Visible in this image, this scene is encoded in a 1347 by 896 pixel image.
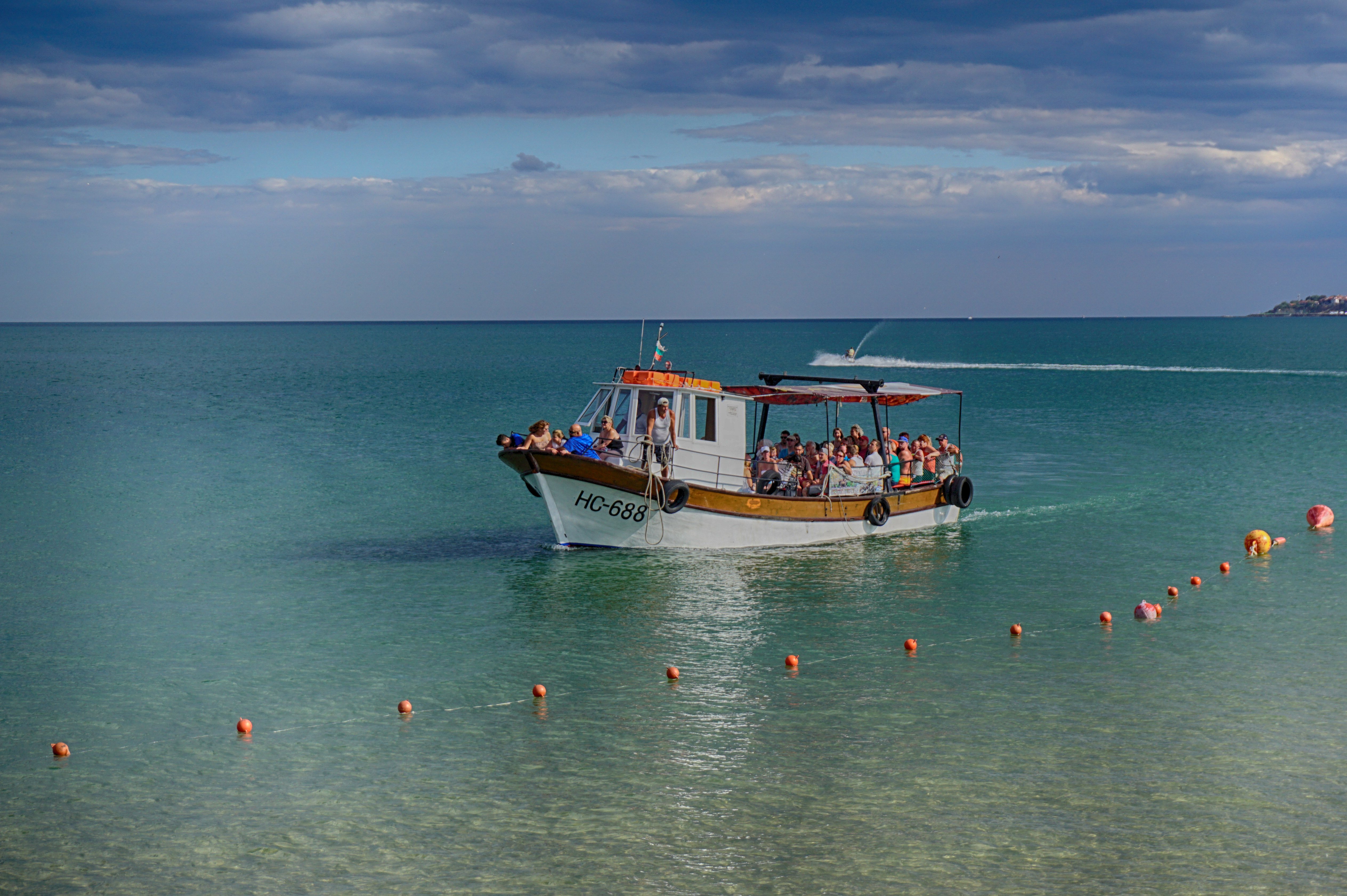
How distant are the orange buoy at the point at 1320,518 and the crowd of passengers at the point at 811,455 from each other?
348 inches

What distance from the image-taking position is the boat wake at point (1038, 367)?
355 feet

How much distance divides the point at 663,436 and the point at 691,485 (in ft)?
4.08

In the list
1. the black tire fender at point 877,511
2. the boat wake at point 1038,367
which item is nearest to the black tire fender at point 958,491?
the black tire fender at point 877,511

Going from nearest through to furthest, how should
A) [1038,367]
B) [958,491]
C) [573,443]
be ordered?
[573,443], [958,491], [1038,367]

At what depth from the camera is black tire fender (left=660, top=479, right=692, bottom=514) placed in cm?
2602

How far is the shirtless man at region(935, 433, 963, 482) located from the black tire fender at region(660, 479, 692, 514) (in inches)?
336

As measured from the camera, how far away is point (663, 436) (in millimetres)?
26641

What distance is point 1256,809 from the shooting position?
43.5 feet

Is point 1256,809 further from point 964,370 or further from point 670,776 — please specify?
point 964,370

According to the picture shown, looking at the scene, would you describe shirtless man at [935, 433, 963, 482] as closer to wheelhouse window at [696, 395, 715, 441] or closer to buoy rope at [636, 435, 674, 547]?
wheelhouse window at [696, 395, 715, 441]

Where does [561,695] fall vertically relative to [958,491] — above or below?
below

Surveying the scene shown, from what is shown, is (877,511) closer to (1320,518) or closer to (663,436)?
(663,436)

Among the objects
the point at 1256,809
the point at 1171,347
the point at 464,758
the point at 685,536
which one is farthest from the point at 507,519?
the point at 1171,347

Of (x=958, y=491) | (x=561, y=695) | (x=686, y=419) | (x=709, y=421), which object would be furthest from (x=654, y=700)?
(x=958, y=491)
